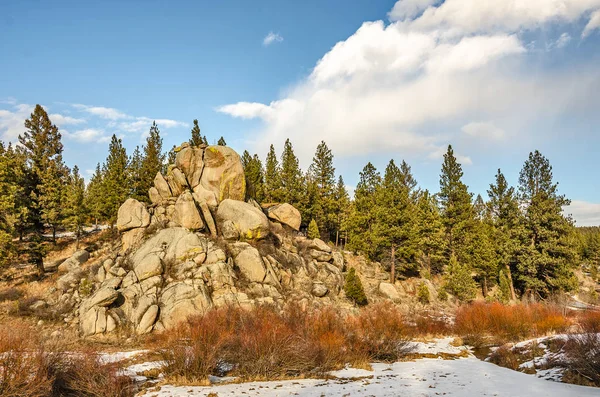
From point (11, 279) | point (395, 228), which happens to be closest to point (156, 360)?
point (11, 279)

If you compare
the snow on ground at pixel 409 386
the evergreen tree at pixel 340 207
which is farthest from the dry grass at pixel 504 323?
the evergreen tree at pixel 340 207

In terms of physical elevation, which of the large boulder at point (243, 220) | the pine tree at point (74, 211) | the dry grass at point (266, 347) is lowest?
the dry grass at point (266, 347)

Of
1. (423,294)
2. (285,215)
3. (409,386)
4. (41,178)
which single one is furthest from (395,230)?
(41,178)

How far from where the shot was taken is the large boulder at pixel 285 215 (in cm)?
3947

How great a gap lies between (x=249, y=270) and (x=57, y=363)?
1892 cm

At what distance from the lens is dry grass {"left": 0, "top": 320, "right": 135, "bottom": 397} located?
7.79 m

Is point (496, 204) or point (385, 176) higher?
point (385, 176)

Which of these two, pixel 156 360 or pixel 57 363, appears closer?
pixel 57 363

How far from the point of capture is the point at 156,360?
1272 cm

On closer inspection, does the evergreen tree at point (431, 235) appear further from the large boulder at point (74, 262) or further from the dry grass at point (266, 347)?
the large boulder at point (74, 262)

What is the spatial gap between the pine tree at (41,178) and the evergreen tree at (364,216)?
36039mm

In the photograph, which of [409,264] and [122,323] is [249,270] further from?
[409,264]

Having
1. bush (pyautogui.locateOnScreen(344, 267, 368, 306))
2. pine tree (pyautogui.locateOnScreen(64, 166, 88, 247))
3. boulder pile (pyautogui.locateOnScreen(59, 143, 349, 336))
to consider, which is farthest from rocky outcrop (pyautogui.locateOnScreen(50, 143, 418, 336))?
pine tree (pyautogui.locateOnScreen(64, 166, 88, 247))

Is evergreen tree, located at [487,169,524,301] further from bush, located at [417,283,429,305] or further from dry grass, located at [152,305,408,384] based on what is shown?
dry grass, located at [152,305,408,384]
